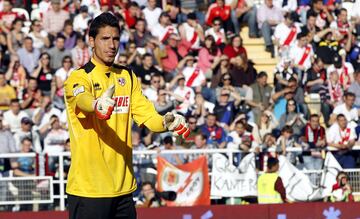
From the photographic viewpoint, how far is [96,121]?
719 cm

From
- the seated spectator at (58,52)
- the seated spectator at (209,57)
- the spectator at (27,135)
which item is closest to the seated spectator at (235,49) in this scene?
the seated spectator at (209,57)

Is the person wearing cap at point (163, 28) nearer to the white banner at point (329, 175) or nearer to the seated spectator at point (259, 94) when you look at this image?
the seated spectator at point (259, 94)

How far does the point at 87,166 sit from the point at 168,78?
10.4 meters

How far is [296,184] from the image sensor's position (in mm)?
15000

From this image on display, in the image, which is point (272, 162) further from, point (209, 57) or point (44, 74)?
point (44, 74)

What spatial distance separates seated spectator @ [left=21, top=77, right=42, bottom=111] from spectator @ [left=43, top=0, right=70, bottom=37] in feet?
5.01

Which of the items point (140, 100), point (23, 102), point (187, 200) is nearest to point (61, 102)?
point (23, 102)

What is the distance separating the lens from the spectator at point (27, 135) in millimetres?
15539

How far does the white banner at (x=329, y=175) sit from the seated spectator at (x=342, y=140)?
635mm

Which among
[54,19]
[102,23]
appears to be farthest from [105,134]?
[54,19]

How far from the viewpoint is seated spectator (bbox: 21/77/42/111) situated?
16500 mm

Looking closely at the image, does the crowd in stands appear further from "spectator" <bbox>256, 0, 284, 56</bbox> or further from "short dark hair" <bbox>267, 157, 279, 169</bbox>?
"short dark hair" <bbox>267, 157, 279, 169</bbox>

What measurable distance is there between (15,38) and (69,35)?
0.91 meters

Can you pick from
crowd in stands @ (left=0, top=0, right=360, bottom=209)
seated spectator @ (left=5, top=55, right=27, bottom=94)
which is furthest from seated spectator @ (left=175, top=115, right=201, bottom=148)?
seated spectator @ (left=5, top=55, right=27, bottom=94)
